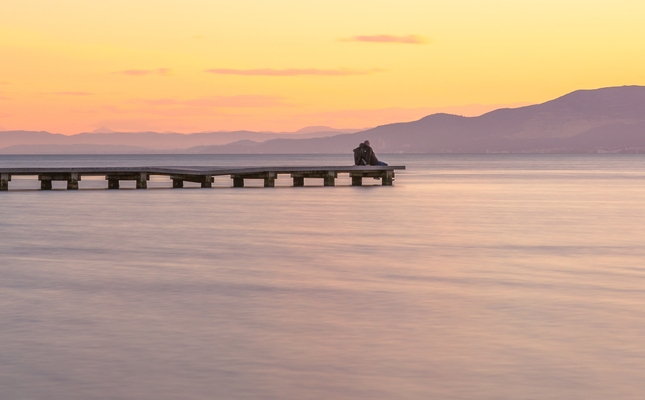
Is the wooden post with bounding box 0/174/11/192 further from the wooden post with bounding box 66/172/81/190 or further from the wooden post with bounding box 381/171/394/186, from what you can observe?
the wooden post with bounding box 381/171/394/186

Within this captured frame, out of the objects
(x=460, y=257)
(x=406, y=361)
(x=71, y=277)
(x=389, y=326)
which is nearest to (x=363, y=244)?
(x=460, y=257)

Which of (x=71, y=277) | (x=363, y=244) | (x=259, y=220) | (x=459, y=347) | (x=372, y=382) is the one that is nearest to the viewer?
(x=372, y=382)

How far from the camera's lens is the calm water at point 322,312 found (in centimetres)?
946

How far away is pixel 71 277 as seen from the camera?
17.7 m

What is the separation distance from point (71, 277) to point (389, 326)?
7446mm

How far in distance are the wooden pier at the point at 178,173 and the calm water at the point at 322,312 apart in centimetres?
1976

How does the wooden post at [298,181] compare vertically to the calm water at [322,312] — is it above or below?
below

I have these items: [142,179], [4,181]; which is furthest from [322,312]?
[4,181]

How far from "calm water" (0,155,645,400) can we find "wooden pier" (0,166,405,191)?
1976 cm

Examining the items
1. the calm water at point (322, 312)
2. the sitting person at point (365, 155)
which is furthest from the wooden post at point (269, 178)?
the calm water at point (322, 312)

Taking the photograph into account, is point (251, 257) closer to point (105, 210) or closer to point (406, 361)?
point (406, 361)

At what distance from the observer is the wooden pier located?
161 feet

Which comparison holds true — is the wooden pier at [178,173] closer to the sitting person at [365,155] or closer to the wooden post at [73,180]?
the wooden post at [73,180]

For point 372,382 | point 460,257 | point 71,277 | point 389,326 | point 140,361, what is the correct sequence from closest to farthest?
point 372,382 < point 140,361 < point 389,326 < point 71,277 < point 460,257
